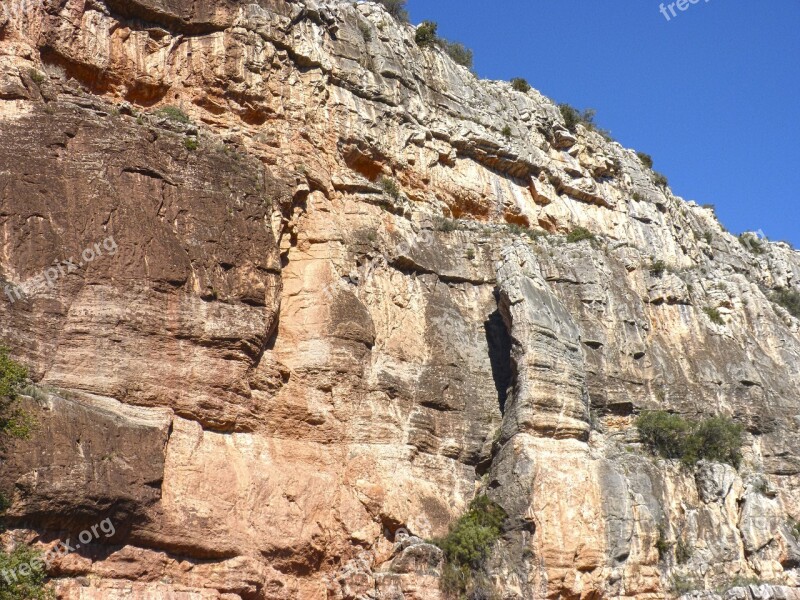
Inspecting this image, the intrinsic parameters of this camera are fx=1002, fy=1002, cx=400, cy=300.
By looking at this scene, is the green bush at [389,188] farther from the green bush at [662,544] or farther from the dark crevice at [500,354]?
the green bush at [662,544]

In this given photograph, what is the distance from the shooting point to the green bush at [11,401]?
16719mm

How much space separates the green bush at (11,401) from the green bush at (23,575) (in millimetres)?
1914

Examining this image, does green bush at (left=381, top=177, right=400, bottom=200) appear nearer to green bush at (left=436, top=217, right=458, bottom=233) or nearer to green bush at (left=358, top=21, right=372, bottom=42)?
green bush at (left=436, top=217, right=458, bottom=233)

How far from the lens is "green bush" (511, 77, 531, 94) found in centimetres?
3709

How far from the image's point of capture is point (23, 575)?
16.3m

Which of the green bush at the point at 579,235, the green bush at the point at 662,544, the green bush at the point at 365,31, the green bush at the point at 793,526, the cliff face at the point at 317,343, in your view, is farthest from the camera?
the green bush at the point at 579,235

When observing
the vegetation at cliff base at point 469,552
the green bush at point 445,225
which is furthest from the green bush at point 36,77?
the vegetation at cliff base at point 469,552

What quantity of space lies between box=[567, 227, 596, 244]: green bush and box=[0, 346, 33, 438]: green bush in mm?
18652

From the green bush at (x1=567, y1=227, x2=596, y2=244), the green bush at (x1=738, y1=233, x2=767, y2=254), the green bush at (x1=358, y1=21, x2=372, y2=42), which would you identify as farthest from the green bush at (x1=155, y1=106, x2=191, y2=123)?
the green bush at (x1=738, y1=233, x2=767, y2=254)

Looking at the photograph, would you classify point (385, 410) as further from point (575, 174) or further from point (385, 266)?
point (575, 174)

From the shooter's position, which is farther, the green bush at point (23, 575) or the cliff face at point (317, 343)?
the cliff face at point (317, 343)

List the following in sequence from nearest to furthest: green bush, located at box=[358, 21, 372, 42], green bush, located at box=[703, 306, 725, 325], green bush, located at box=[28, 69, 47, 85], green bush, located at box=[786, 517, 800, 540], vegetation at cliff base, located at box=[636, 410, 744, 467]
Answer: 1. green bush, located at box=[28, 69, 47, 85]
2. green bush, located at box=[786, 517, 800, 540]
3. vegetation at cliff base, located at box=[636, 410, 744, 467]
4. green bush, located at box=[358, 21, 372, 42]
5. green bush, located at box=[703, 306, 725, 325]

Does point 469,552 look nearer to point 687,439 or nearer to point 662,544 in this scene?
point 662,544

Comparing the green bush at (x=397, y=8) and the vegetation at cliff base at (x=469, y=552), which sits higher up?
the green bush at (x=397, y=8)
